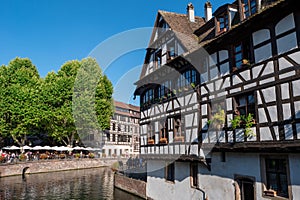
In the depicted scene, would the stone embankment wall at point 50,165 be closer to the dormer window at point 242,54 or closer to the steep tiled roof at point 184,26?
the steep tiled roof at point 184,26

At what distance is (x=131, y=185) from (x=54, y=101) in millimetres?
21582

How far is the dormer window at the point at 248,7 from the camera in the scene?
41.5ft

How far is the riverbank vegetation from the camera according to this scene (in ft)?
132

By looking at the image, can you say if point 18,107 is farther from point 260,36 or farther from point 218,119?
point 260,36

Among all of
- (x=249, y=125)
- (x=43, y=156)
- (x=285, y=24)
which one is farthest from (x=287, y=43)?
(x=43, y=156)

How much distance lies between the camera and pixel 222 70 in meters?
13.9

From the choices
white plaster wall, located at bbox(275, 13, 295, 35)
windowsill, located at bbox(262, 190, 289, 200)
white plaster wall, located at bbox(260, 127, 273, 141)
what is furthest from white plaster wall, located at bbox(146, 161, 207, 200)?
white plaster wall, located at bbox(275, 13, 295, 35)

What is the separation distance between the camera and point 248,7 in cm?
1287

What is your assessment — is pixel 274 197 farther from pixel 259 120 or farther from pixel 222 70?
pixel 222 70

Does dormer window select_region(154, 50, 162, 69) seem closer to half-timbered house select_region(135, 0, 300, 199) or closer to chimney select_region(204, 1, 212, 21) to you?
half-timbered house select_region(135, 0, 300, 199)

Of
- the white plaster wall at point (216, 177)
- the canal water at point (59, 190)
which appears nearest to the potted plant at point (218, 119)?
the white plaster wall at point (216, 177)

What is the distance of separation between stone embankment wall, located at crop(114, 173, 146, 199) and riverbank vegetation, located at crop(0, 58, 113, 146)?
55.1 feet

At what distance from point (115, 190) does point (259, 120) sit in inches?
700

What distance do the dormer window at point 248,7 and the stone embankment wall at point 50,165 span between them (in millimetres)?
→ 33400
